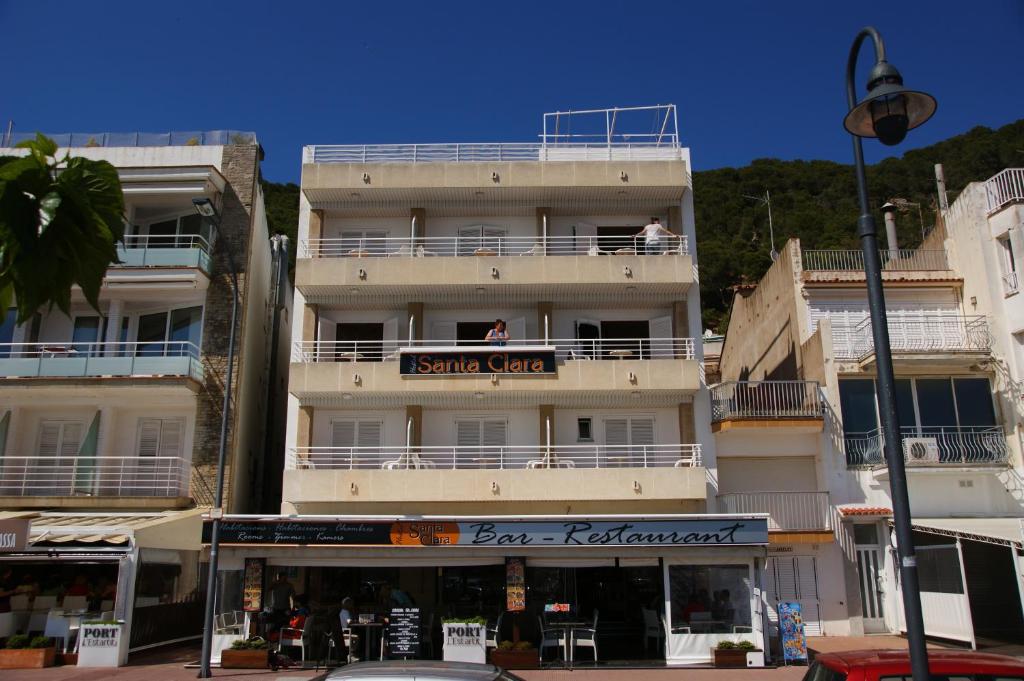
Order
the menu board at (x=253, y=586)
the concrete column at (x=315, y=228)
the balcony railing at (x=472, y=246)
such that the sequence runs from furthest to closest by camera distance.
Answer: the concrete column at (x=315, y=228) < the balcony railing at (x=472, y=246) < the menu board at (x=253, y=586)

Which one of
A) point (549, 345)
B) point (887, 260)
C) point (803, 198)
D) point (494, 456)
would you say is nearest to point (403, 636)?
point (494, 456)

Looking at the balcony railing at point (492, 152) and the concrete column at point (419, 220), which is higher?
the balcony railing at point (492, 152)

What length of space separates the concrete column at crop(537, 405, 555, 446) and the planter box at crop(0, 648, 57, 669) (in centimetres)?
1309

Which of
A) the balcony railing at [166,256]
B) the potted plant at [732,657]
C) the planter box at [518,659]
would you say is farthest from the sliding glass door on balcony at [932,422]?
the balcony railing at [166,256]

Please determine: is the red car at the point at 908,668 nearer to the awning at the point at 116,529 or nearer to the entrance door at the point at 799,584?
the entrance door at the point at 799,584

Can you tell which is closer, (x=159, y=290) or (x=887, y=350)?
(x=887, y=350)

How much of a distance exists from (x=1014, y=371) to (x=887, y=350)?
59.8 feet

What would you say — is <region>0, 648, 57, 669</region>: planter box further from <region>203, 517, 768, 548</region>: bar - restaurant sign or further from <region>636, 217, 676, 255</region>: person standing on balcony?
<region>636, 217, 676, 255</region>: person standing on balcony

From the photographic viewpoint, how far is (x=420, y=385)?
2330 centimetres

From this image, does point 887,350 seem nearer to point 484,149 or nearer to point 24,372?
point 484,149

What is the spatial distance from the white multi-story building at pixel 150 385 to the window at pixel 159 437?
0.03 meters

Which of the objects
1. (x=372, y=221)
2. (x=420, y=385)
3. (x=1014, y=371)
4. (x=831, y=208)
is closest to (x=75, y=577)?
(x=420, y=385)

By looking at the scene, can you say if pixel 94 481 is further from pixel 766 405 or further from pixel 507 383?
pixel 766 405

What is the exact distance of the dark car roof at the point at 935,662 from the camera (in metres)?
8.71
